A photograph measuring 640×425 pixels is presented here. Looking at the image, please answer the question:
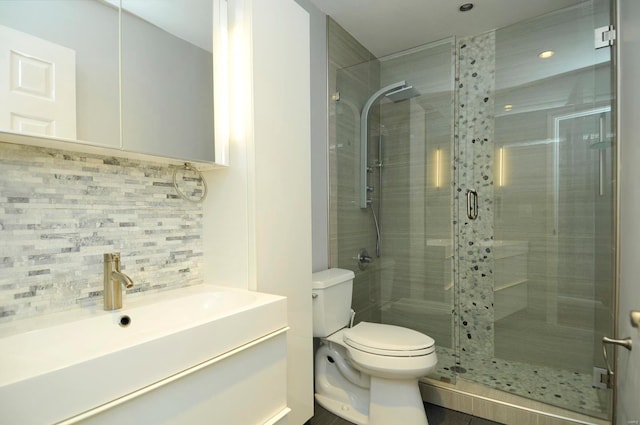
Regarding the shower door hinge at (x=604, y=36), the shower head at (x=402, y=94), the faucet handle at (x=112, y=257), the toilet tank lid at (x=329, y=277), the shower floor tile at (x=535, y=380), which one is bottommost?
the shower floor tile at (x=535, y=380)

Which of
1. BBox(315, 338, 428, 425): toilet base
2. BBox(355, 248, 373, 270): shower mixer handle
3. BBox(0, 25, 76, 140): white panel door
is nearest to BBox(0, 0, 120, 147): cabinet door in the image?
BBox(0, 25, 76, 140): white panel door

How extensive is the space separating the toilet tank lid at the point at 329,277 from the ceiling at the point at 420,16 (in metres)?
1.71

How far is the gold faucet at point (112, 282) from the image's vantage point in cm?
111

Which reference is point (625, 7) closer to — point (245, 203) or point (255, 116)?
point (255, 116)

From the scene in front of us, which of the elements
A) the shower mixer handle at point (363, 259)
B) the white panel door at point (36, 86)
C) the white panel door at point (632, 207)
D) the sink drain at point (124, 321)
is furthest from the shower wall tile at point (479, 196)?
the white panel door at point (36, 86)

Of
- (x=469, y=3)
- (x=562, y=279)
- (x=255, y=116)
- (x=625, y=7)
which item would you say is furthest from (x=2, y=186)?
(x=562, y=279)

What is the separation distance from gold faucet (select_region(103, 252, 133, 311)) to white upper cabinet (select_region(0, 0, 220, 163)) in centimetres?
38

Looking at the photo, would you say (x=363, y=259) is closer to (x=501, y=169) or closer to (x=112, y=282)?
(x=501, y=169)

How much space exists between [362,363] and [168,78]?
62.2 inches

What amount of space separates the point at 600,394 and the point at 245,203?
2165mm

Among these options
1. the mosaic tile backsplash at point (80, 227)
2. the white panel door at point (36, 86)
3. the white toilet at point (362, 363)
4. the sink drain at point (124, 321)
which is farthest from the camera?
the white toilet at point (362, 363)

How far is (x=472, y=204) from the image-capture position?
239cm

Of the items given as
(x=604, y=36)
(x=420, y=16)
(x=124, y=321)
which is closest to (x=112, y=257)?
(x=124, y=321)

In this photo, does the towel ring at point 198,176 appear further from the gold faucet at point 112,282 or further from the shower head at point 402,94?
the shower head at point 402,94
